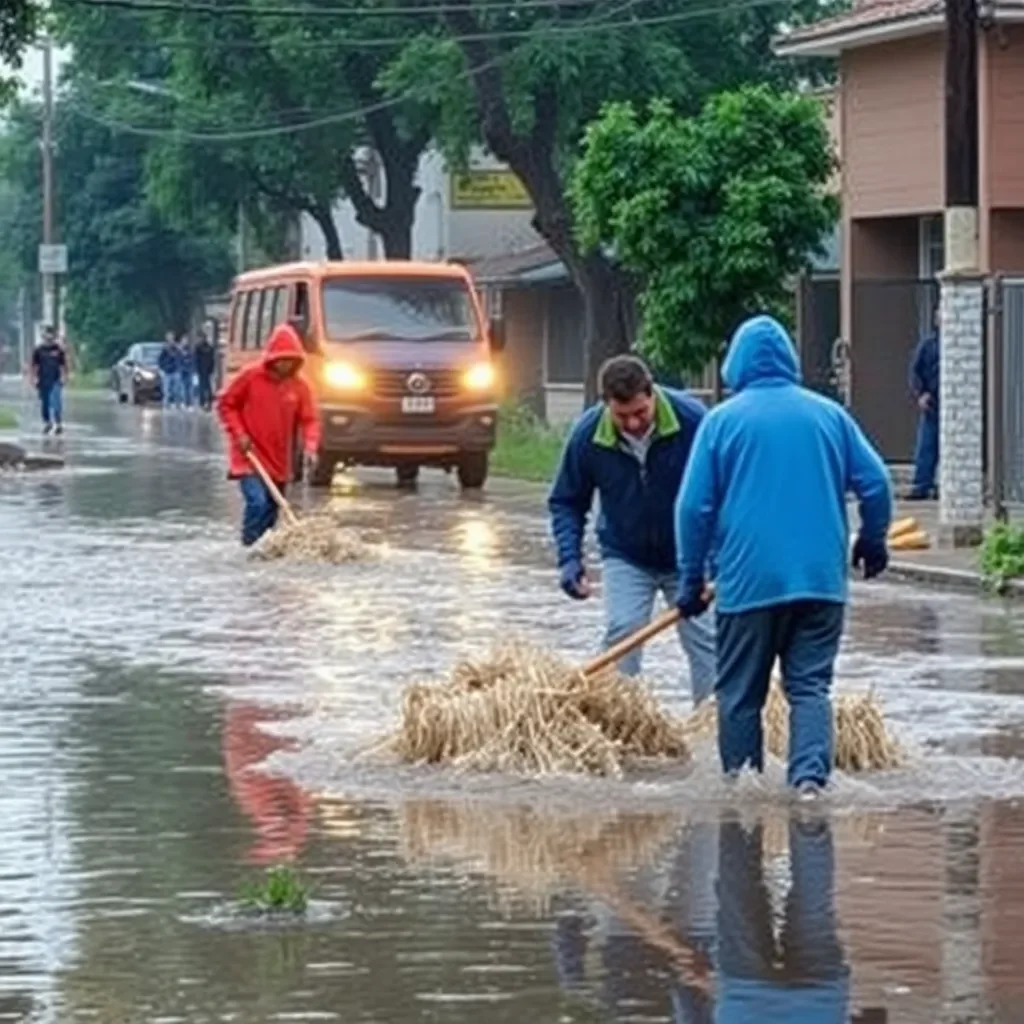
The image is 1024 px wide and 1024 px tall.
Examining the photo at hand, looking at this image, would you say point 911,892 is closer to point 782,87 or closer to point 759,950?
point 759,950

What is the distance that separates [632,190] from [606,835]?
2704 centimetres

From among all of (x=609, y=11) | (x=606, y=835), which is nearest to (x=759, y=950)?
(x=606, y=835)

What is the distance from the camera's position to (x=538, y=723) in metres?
12.9

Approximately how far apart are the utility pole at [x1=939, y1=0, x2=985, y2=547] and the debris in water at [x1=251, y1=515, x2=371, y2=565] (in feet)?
15.4

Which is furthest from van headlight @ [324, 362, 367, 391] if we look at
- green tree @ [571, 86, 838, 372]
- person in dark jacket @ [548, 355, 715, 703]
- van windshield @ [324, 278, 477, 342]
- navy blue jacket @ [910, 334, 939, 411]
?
person in dark jacket @ [548, 355, 715, 703]

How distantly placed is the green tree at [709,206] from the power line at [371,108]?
42.4 feet

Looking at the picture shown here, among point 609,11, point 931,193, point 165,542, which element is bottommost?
point 165,542

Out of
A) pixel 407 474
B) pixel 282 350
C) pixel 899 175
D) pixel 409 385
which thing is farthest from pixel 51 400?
pixel 282 350

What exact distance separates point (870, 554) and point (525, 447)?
34.2m

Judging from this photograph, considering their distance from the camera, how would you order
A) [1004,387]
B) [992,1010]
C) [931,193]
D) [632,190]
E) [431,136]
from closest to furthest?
[992,1010] < [1004,387] < [931,193] < [632,190] < [431,136]

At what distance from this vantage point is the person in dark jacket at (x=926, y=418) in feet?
103

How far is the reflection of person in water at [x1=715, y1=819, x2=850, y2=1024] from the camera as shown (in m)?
8.65

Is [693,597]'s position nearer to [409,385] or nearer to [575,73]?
[409,385]

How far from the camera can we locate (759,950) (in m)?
9.41
